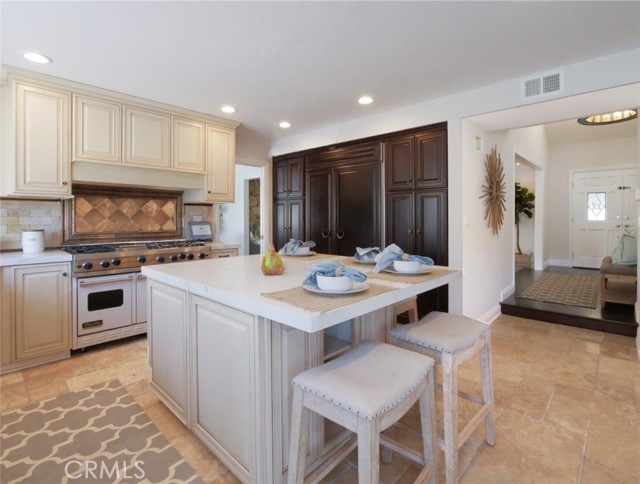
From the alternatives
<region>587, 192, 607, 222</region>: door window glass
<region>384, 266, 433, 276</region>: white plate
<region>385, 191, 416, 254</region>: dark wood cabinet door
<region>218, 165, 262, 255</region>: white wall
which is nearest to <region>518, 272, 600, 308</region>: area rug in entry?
<region>587, 192, 607, 222</region>: door window glass

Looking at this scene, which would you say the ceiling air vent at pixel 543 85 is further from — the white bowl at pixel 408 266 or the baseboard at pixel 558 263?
the baseboard at pixel 558 263

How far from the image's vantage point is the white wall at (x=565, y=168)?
6.58 metres

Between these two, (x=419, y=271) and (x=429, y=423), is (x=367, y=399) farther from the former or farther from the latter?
(x=419, y=271)

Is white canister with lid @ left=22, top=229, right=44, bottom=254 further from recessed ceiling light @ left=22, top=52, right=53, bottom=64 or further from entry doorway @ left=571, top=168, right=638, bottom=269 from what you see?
entry doorway @ left=571, top=168, right=638, bottom=269

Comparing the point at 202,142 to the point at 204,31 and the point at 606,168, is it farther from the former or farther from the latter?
the point at 606,168

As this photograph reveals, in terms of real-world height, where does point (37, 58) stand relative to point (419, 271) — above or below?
above

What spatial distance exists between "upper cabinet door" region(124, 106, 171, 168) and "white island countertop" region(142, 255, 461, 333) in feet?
5.92

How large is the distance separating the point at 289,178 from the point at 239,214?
7.59ft

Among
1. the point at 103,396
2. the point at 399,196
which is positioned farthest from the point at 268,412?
the point at 399,196

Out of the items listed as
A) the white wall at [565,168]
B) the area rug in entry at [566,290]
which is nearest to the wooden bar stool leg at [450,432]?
the area rug in entry at [566,290]

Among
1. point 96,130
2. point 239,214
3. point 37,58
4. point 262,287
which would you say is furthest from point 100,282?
point 239,214

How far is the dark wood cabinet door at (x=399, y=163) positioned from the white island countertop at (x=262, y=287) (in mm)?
1824

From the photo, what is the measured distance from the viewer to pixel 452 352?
4.71 feet

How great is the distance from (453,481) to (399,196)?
2.82 meters
